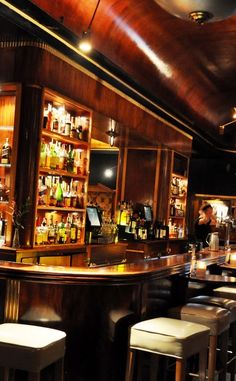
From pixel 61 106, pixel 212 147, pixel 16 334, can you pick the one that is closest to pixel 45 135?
pixel 61 106

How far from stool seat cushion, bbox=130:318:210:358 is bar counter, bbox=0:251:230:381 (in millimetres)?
291

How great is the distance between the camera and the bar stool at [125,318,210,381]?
293cm

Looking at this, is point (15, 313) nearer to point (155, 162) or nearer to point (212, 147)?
point (155, 162)

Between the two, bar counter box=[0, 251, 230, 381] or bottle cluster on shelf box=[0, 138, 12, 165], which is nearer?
bar counter box=[0, 251, 230, 381]

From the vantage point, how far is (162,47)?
6020 millimetres

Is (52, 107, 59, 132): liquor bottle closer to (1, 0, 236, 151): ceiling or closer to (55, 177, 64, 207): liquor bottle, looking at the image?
(55, 177, 64, 207): liquor bottle

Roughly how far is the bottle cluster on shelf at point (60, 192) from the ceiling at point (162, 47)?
1.28m

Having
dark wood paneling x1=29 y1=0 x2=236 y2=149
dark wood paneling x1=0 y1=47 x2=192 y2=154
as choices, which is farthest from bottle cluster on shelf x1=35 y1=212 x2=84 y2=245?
dark wood paneling x1=29 y1=0 x2=236 y2=149

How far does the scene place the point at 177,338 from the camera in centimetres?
293

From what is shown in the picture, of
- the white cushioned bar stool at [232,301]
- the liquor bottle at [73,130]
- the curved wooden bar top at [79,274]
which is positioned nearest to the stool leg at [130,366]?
the curved wooden bar top at [79,274]

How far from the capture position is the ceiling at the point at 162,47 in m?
4.75

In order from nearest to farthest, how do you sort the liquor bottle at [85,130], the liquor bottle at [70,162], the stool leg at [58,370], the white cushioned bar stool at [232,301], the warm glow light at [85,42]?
the stool leg at [58,370] < the white cushioned bar stool at [232,301] < the warm glow light at [85,42] < the liquor bottle at [70,162] < the liquor bottle at [85,130]

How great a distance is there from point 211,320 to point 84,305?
88 cm

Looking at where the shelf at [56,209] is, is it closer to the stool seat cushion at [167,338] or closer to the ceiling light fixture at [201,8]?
the stool seat cushion at [167,338]
